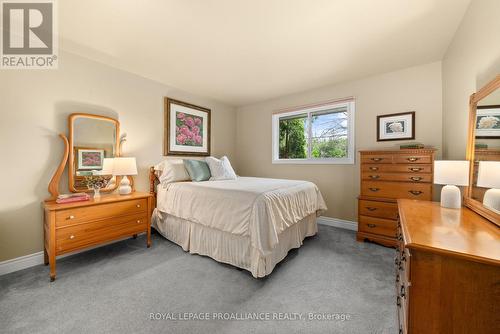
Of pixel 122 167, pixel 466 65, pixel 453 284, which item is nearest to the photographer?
pixel 453 284

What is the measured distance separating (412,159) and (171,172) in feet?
10.4

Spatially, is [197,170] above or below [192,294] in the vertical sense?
above

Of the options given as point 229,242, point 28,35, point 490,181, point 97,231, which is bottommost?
point 229,242

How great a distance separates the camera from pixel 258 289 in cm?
176

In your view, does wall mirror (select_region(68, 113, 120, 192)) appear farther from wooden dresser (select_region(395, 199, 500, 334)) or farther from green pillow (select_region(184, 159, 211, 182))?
wooden dresser (select_region(395, 199, 500, 334))

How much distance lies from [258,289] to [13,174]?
8.85 feet

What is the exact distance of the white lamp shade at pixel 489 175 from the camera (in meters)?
1.15

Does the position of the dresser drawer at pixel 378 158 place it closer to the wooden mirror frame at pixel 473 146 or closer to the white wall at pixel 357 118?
the white wall at pixel 357 118

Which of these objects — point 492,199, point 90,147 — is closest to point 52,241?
point 90,147

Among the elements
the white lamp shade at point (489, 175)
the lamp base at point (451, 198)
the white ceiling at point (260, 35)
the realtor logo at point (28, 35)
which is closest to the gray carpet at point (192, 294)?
the lamp base at point (451, 198)

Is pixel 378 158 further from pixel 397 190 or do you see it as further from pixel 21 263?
pixel 21 263

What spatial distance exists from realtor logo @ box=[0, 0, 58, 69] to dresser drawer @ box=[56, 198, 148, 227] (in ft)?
5.33

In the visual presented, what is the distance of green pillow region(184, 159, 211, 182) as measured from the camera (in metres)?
3.00

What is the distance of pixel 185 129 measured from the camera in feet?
11.9
